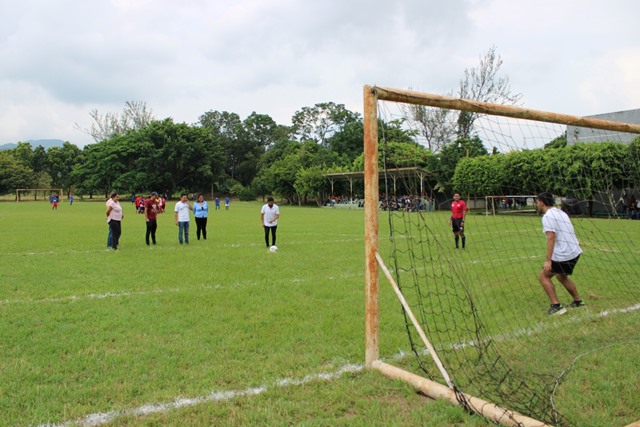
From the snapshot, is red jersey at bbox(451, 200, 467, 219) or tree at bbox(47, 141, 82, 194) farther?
tree at bbox(47, 141, 82, 194)

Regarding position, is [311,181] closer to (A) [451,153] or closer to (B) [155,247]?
(B) [155,247]

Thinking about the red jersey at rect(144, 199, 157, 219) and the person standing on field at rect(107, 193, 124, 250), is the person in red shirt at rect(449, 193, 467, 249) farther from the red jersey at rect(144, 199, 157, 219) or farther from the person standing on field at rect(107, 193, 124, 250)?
the person standing on field at rect(107, 193, 124, 250)

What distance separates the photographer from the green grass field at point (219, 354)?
3543mm

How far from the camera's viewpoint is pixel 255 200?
6806cm

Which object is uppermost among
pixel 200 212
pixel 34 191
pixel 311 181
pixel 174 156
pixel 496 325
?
pixel 174 156

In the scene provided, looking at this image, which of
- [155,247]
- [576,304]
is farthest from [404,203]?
[155,247]

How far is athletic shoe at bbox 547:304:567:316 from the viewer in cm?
A: 636

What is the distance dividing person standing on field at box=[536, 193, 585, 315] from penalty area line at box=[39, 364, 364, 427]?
356 centimetres

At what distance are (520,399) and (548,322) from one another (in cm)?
264

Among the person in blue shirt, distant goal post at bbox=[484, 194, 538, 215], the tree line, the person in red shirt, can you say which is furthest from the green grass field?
the tree line

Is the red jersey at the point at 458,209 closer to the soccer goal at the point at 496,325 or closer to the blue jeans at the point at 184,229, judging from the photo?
the soccer goal at the point at 496,325

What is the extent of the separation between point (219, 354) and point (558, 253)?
15.8 ft

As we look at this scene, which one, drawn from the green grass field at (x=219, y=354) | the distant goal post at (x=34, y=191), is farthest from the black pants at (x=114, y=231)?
the distant goal post at (x=34, y=191)

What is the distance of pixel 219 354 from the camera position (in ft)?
15.6
